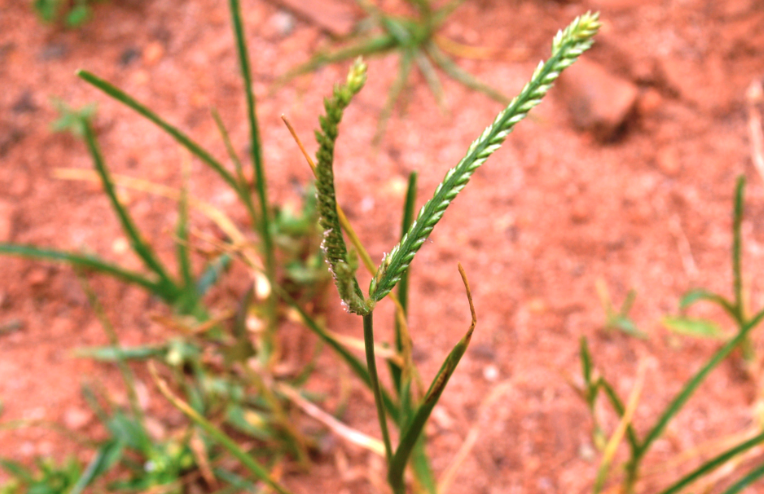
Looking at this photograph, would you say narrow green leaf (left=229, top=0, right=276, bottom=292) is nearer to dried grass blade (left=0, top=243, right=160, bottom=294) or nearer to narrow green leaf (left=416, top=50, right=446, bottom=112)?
dried grass blade (left=0, top=243, right=160, bottom=294)

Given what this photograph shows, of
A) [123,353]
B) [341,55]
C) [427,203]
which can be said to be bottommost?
[123,353]

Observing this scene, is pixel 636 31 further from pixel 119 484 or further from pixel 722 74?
pixel 119 484

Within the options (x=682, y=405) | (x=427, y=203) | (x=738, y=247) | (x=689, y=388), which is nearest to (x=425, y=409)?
(x=427, y=203)

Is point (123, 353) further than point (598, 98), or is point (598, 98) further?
point (598, 98)

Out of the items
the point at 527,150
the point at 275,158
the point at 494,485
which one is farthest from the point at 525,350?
the point at 275,158

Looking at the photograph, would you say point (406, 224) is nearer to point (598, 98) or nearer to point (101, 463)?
point (101, 463)
